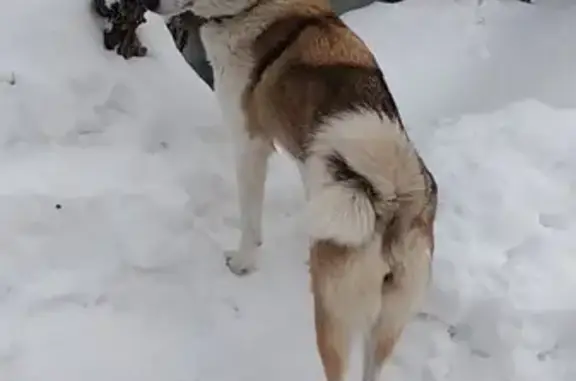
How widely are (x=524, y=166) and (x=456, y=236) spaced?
2.04 feet

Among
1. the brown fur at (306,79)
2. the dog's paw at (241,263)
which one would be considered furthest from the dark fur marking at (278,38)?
the dog's paw at (241,263)

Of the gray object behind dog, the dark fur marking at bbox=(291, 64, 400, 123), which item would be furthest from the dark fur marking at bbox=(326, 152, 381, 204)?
the gray object behind dog

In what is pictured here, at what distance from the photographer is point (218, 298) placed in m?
3.32

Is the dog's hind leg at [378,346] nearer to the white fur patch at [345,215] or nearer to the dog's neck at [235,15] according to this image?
the white fur patch at [345,215]

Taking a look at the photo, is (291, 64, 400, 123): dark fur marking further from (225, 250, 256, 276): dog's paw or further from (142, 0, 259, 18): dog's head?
(225, 250, 256, 276): dog's paw

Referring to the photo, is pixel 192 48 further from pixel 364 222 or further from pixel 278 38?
pixel 364 222

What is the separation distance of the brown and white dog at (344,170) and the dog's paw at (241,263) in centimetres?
47

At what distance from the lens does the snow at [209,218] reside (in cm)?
310

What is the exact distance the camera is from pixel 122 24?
4.23m

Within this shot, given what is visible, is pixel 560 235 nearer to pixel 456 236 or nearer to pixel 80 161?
pixel 456 236

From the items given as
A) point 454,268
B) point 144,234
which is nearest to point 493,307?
point 454,268

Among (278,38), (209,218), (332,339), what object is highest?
(278,38)

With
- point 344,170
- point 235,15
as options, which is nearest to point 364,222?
point 344,170

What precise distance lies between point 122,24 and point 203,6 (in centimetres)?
98
